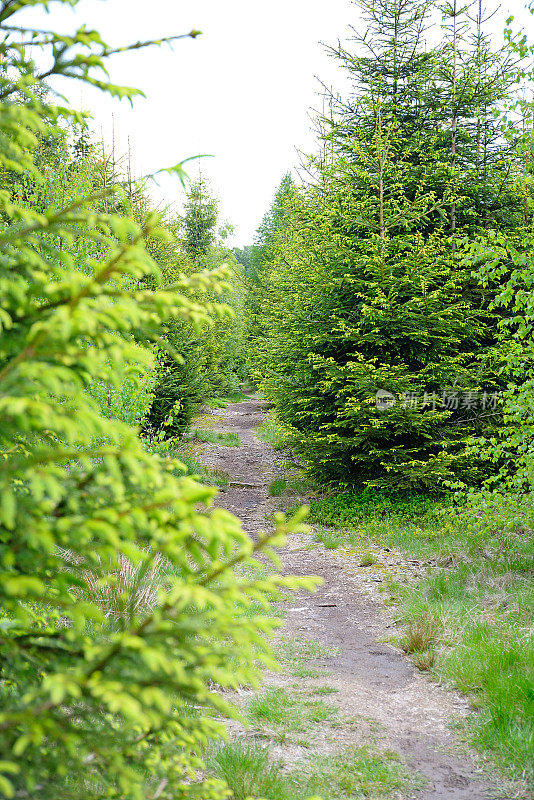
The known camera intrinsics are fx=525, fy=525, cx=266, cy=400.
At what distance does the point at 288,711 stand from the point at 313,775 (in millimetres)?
793

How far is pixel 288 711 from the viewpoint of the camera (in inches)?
163

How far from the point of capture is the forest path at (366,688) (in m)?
3.52

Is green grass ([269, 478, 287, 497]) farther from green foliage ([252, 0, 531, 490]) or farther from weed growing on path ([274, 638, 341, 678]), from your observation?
weed growing on path ([274, 638, 341, 678])

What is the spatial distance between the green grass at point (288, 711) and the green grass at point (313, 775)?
0.39 meters

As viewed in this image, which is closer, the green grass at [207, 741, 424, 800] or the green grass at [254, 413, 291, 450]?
the green grass at [207, 741, 424, 800]

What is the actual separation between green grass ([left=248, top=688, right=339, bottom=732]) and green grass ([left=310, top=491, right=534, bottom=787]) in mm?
1078

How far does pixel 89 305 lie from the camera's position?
1723 millimetres

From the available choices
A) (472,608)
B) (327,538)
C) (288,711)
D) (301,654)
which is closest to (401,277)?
(327,538)

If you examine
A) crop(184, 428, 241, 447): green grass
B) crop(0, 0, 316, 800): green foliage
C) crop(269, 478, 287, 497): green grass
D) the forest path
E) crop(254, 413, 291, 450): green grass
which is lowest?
the forest path

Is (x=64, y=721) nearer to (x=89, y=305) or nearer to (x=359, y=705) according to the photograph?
(x=89, y=305)

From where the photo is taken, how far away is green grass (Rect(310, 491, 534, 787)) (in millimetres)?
3762

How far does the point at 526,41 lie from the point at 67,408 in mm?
5914

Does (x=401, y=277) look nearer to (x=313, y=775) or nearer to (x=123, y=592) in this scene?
(x=123, y=592)

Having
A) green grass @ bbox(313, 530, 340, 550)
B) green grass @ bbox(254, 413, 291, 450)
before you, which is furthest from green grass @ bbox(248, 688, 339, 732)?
green grass @ bbox(254, 413, 291, 450)
